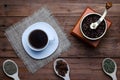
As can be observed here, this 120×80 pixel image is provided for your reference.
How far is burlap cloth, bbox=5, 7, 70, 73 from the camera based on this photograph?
126 centimetres

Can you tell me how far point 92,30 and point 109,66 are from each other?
0.15 meters

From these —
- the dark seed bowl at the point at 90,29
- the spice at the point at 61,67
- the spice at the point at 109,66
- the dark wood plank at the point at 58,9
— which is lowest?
the spice at the point at 109,66

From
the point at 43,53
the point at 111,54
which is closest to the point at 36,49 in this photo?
the point at 43,53

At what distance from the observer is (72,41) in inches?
50.5

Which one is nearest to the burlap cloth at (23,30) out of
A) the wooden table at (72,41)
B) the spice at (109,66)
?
the wooden table at (72,41)

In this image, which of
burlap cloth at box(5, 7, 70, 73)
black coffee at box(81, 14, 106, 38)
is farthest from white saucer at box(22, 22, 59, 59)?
black coffee at box(81, 14, 106, 38)

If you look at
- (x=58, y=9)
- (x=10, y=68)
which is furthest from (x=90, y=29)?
(x=10, y=68)

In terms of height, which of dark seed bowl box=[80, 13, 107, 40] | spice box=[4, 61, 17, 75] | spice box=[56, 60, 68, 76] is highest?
dark seed bowl box=[80, 13, 107, 40]

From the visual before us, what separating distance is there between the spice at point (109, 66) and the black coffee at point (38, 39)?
24 cm

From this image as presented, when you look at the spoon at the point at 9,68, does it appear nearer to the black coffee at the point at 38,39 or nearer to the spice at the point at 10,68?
the spice at the point at 10,68

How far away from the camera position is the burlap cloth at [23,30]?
126cm

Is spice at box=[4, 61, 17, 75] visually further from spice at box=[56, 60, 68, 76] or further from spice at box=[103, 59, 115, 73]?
spice at box=[103, 59, 115, 73]

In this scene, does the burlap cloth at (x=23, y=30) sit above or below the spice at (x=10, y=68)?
above

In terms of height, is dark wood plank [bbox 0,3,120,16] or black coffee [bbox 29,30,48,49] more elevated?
dark wood plank [bbox 0,3,120,16]
